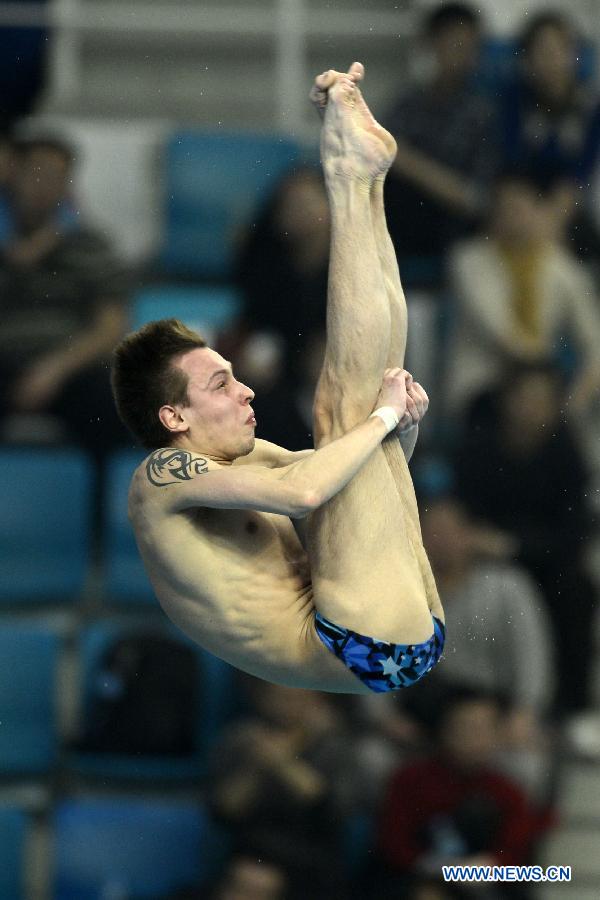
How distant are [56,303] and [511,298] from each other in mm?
1413

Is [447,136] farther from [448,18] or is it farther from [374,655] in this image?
[374,655]

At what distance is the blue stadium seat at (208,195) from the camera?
4434 millimetres

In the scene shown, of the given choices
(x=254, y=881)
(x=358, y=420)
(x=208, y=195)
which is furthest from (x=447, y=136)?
(x=254, y=881)

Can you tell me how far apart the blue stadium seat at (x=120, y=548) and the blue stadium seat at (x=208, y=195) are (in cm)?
71

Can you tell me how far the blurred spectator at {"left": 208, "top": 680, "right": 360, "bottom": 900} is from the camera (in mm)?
4355

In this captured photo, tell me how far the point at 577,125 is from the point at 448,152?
1.37 feet

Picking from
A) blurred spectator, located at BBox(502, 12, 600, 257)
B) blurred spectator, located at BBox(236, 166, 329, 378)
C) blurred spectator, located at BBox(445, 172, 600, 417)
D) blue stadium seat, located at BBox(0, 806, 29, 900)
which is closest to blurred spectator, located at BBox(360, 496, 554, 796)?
blurred spectator, located at BBox(445, 172, 600, 417)

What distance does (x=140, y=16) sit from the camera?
464 cm

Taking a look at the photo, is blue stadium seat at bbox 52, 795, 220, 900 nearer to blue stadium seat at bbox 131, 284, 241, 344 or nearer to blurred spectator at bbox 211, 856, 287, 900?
blurred spectator at bbox 211, 856, 287, 900

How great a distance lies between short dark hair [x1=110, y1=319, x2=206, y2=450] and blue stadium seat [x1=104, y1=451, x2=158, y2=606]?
177 cm

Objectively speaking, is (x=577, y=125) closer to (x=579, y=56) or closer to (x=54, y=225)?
(x=579, y=56)

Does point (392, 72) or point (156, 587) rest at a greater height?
point (392, 72)

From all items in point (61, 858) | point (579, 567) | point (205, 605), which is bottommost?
point (61, 858)

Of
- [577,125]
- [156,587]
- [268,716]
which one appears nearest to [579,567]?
[268,716]
